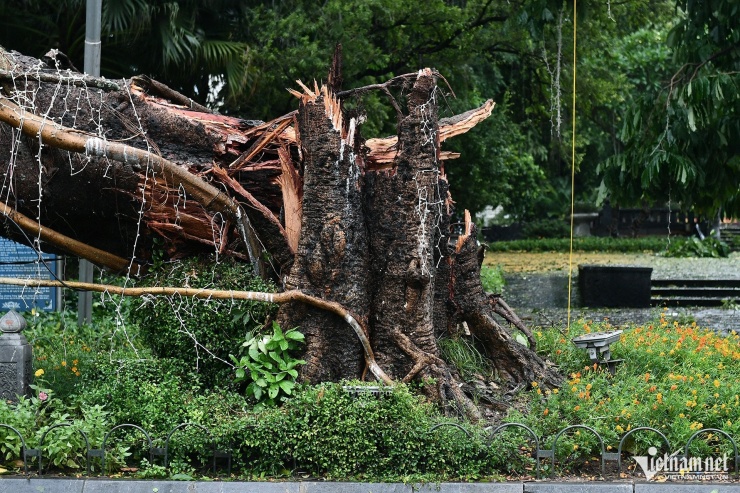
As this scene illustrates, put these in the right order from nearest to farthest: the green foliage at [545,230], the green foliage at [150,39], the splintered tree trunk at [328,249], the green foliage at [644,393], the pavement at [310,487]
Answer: the pavement at [310,487]
the green foliage at [644,393]
the splintered tree trunk at [328,249]
the green foliage at [150,39]
the green foliage at [545,230]

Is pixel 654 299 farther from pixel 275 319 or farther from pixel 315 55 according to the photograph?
pixel 275 319

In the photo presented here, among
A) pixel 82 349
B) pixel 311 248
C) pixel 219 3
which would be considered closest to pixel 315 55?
pixel 219 3

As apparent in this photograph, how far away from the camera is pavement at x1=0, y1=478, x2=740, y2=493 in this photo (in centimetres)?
659

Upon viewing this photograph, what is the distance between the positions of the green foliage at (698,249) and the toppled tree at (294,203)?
20750 mm

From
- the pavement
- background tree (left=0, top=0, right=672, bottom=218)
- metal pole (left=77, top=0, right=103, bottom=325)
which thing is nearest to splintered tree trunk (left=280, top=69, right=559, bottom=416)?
the pavement

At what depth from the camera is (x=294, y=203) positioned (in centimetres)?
834

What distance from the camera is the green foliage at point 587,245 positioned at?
31891 mm

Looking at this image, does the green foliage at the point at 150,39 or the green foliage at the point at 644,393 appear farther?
the green foliage at the point at 150,39

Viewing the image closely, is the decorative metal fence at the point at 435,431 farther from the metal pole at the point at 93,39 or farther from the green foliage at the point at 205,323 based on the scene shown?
the metal pole at the point at 93,39

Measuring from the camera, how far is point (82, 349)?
977 cm

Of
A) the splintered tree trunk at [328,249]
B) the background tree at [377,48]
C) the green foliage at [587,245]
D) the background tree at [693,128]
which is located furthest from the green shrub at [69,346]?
the green foliage at [587,245]

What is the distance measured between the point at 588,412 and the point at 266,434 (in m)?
2.41

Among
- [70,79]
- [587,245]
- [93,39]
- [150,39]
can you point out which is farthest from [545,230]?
[70,79]

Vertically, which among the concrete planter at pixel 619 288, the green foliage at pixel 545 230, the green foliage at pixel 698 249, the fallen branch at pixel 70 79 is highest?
the fallen branch at pixel 70 79
